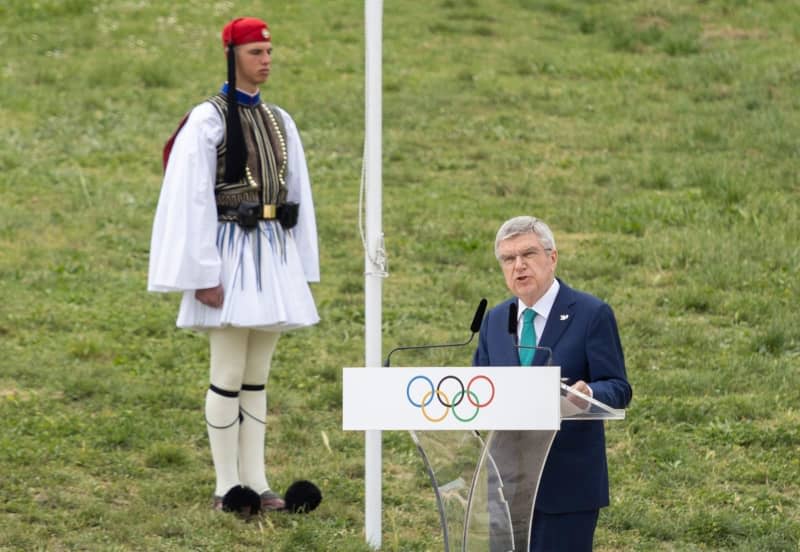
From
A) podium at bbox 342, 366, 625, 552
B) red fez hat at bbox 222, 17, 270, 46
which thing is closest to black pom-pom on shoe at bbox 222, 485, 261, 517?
red fez hat at bbox 222, 17, 270, 46

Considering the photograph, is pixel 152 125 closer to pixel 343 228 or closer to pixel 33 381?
pixel 343 228

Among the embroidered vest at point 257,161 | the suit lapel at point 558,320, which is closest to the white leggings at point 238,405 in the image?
the embroidered vest at point 257,161

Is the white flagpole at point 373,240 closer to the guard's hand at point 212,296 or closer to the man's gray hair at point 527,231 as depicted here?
the guard's hand at point 212,296

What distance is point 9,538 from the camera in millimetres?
6418

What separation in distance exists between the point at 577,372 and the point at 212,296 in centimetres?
241

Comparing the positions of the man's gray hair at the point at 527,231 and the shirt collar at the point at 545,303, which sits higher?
the man's gray hair at the point at 527,231

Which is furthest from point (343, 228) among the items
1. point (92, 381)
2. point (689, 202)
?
point (92, 381)

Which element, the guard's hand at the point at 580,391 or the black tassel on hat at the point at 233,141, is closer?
the guard's hand at the point at 580,391

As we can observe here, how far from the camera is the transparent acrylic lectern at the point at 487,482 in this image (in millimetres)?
4434

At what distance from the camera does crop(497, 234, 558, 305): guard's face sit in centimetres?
463

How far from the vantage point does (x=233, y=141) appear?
665 centimetres

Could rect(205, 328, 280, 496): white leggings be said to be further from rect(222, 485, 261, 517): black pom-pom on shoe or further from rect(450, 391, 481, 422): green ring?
rect(450, 391, 481, 422): green ring

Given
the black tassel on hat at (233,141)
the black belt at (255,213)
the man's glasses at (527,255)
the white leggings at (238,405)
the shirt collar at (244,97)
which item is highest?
the shirt collar at (244,97)

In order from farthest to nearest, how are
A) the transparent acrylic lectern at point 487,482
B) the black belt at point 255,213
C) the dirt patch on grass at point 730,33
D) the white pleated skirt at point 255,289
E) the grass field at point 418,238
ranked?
the dirt patch on grass at point 730,33, the grass field at point 418,238, the black belt at point 255,213, the white pleated skirt at point 255,289, the transparent acrylic lectern at point 487,482
